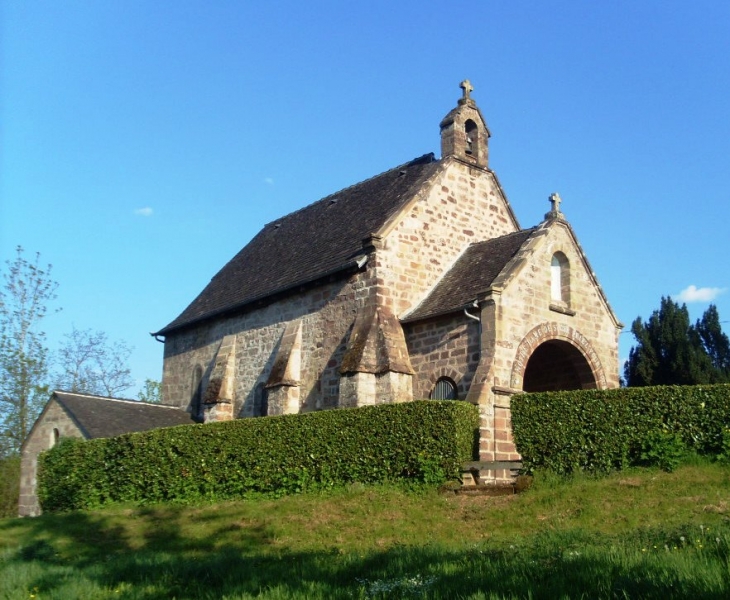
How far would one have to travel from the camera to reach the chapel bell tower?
23.9 m

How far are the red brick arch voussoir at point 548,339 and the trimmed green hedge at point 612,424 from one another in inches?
92.1

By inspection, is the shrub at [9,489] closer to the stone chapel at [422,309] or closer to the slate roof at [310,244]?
the slate roof at [310,244]

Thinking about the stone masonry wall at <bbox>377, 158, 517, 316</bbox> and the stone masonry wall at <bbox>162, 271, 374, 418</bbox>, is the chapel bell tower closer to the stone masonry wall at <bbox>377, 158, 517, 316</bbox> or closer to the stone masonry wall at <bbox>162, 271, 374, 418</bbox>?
the stone masonry wall at <bbox>377, 158, 517, 316</bbox>

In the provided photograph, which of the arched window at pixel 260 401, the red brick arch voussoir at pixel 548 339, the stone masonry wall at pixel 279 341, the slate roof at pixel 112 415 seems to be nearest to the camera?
the red brick arch voussoir at pixel 548 339

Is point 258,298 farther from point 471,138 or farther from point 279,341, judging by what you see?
point 471,138

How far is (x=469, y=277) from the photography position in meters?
21.1

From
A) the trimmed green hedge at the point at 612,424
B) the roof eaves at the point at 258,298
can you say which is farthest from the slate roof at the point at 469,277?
the trimmed green hedge at the point at 612,424

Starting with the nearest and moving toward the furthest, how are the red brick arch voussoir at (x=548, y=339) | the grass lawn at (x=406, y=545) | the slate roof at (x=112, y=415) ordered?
the grass lawn at (x=406, y=545)
the red brick arch voussoir at (x=548, y=339)
the slate roof at (x=112, y=415)

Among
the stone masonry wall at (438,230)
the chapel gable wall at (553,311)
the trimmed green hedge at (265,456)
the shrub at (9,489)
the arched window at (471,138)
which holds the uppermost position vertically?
the arched window at (471,138)

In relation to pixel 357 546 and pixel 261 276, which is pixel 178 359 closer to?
pixel 261 276

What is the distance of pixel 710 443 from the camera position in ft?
49.1

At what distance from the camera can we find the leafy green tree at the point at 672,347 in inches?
1097

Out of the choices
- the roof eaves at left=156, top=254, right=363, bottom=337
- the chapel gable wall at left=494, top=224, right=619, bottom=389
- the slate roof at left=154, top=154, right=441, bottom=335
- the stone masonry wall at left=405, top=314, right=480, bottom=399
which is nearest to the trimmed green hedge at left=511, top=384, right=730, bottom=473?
the chapel gable wall at left=494, top=224, right=619, bottom=389

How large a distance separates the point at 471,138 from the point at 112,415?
46.9ft
